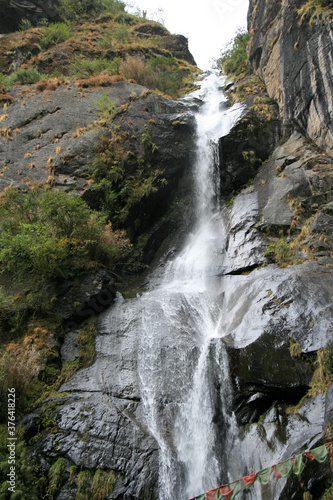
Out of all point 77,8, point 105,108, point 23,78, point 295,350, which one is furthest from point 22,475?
point 77,8

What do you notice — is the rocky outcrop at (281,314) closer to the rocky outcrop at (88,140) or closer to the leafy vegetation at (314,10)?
the rocky outcrop at (88,140)

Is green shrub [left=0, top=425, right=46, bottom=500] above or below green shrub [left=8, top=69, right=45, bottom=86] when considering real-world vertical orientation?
below

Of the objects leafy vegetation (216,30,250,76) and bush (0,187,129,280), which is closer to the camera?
bush (0,187,129,280)

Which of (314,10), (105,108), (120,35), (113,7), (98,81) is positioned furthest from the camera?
(113,7)

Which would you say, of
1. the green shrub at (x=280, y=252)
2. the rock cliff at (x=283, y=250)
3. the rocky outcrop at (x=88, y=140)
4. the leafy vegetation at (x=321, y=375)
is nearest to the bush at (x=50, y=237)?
the rocky outcrop at (x=88, y=140)

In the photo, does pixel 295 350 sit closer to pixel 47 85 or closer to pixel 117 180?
pixel 117 180

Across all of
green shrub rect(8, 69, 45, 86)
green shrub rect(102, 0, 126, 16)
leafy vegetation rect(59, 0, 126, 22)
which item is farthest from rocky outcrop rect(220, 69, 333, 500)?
green shrub rect(102, 0, 126, 16)

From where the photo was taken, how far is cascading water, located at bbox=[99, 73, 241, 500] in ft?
20.6

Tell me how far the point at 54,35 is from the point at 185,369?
2858cm

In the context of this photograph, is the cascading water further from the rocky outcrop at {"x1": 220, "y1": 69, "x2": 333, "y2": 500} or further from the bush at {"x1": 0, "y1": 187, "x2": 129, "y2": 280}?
the bush at {"x1": 0, "y1": 187, "x2": 129, "y2": 280}

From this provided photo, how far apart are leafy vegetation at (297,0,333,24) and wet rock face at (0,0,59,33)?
77.7 feet

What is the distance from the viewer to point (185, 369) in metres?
7.75

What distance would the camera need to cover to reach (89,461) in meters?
6.07

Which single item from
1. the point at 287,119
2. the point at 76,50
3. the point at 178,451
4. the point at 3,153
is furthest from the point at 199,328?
the point at 76,50
